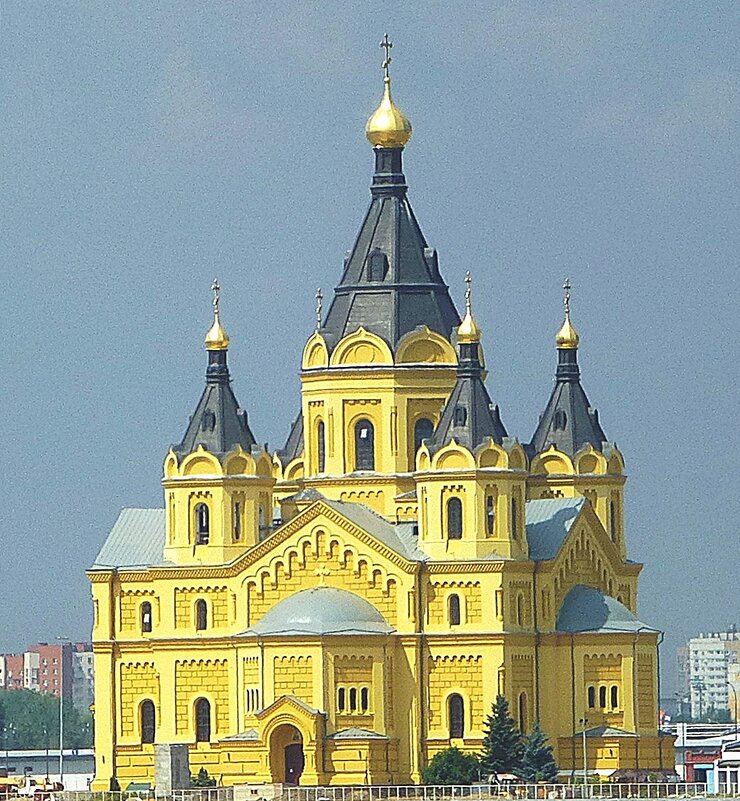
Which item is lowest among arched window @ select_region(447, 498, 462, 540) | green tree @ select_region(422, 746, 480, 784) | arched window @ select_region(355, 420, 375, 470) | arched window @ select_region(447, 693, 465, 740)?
green tree @ select_region(422, 746, 480, 784)

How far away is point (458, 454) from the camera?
88875 mm

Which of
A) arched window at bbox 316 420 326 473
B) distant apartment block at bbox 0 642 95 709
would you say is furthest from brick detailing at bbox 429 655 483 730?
distant apartment block at bbox 0 642 95 709

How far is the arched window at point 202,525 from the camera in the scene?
9188 centimetres

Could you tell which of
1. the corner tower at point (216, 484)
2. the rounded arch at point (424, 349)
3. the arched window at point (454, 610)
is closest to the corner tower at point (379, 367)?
the rounded arch at point (424, 349)

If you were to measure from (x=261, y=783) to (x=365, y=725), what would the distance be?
3.23 meters

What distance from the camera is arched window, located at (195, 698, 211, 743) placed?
91.4 m

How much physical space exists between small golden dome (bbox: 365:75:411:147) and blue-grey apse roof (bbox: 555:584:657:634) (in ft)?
43.7

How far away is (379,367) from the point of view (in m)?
93.2

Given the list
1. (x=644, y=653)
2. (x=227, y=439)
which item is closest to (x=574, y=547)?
(x=644, y=653)

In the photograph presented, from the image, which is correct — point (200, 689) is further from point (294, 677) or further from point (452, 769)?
point (452, 769)

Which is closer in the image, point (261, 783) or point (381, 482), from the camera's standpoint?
point (261, 783)

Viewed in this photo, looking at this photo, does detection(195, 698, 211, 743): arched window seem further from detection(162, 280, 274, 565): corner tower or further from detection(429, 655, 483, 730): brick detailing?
detection(429, 655, 483, 730): brick detailing

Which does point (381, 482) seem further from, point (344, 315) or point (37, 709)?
point (37, 709)

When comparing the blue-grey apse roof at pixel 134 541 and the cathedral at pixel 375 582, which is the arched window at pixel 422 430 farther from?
the blue-grey apse roof at pixel 134 541
